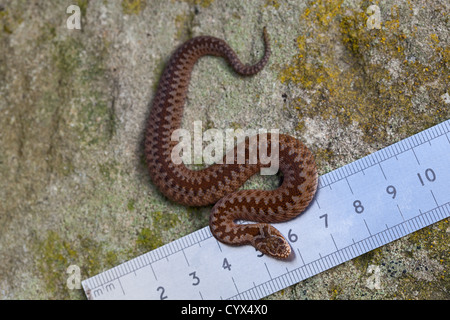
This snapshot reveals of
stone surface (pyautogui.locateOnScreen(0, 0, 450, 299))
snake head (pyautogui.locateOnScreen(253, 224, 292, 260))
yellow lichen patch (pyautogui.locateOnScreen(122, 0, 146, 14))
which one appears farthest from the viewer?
yellow lichen patch (pyautogui.locateOnScreen(122, 0, 146, 14))

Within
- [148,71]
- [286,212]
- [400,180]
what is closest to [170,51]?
[148,71]

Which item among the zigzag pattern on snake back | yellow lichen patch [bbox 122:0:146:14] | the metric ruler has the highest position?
yellow lichen patch [bbox 122:0:146:14]

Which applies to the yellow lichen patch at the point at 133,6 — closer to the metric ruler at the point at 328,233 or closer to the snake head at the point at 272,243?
the metric ruler at the point at 328,233

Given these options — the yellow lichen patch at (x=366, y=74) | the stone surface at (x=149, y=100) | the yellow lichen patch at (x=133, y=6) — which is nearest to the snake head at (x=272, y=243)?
the stone surface at (x=149, y=100)

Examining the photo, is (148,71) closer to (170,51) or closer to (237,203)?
(170,51)

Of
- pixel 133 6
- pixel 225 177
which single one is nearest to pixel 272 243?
pixel 225 177

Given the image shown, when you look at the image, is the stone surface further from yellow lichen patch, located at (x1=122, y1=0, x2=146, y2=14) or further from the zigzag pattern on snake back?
the zigzag pattern on snake back

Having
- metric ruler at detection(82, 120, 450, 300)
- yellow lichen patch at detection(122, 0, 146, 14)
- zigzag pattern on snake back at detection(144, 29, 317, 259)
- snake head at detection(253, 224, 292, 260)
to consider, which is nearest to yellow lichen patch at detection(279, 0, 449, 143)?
metric ruler at detection(82, 120, 450, 300)
